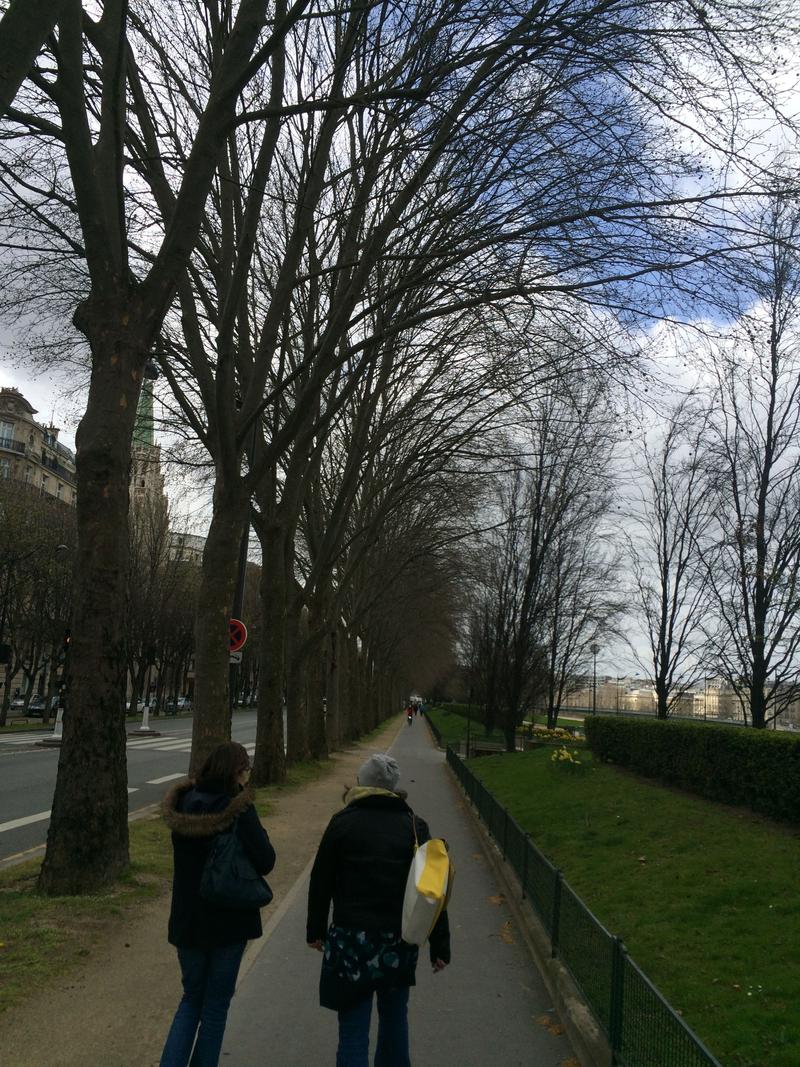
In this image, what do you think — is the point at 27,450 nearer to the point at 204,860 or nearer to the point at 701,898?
the point at 701,898

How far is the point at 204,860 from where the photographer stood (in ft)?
13.3

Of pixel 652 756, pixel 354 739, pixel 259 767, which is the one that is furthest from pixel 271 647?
pixel 354 739

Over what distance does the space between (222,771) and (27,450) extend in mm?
60569

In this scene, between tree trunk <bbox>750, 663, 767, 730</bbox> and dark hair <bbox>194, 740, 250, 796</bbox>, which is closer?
dark hair <bbox>194, 740, 250, 796</bbox>

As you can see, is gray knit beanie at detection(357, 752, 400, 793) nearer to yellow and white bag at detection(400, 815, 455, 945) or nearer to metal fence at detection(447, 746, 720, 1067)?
yellow and white bag at detection(400, 815, 455, 945)

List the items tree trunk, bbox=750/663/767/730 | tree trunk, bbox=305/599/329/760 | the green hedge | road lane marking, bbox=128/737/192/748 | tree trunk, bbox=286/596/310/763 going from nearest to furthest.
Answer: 1. the green hedge
2. tree trunk, bbox=750/663/767/730
3. tree trunk, bbox=286/596/310/763
4. tree trunk, bbox=305/599/329/760
5. road lane marking, bbox=128/737/192/748

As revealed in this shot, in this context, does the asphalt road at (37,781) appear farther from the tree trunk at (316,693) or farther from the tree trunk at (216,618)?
the tree trunk at (316,693)

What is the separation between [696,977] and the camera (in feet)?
18.7

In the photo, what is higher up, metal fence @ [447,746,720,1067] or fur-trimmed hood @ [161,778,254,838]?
fur-trimmed hood @ [161,778,254,838]

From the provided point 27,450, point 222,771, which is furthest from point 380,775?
point 27,450

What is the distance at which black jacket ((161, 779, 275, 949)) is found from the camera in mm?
3945

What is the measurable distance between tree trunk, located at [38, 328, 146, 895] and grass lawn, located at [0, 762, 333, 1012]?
25cm

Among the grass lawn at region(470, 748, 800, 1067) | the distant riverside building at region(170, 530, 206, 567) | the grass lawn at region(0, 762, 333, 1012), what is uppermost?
the distant riverside building at region(170, 530, 206, 567)

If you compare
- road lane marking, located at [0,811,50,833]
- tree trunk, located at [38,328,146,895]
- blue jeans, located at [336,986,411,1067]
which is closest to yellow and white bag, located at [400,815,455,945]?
blue jeans, located at [336,986,411,1067]
